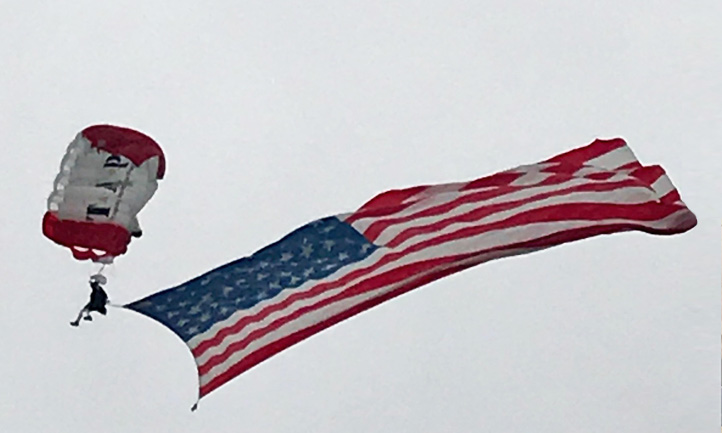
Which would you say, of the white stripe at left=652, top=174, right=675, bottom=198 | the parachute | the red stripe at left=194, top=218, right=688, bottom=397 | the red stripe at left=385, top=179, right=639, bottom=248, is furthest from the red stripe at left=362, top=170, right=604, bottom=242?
the parachute

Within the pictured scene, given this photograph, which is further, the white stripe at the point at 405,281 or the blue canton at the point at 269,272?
the blue canton at the point at 269,272

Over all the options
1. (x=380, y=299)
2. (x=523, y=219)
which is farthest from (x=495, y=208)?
(x=380, y=299)

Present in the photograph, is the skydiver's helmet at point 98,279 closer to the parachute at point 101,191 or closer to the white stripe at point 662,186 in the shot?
the parachute at point 101,191

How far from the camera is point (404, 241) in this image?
664 inches

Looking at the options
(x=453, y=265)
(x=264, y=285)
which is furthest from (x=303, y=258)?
(x=453, y=265)

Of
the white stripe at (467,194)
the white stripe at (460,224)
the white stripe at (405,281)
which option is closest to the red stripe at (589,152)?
the white stripe at (467,194)

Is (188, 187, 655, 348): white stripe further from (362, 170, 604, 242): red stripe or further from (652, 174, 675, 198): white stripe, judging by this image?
(652, 174, 675, 198): white stripe

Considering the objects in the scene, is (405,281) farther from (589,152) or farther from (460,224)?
(589,152)

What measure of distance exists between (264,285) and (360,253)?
1.23 metres

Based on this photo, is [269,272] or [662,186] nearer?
[662,186]

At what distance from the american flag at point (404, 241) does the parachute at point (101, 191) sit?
6.79ft

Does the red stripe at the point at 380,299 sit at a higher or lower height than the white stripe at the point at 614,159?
lower

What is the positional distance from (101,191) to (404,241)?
474cm

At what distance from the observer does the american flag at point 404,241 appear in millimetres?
16422
